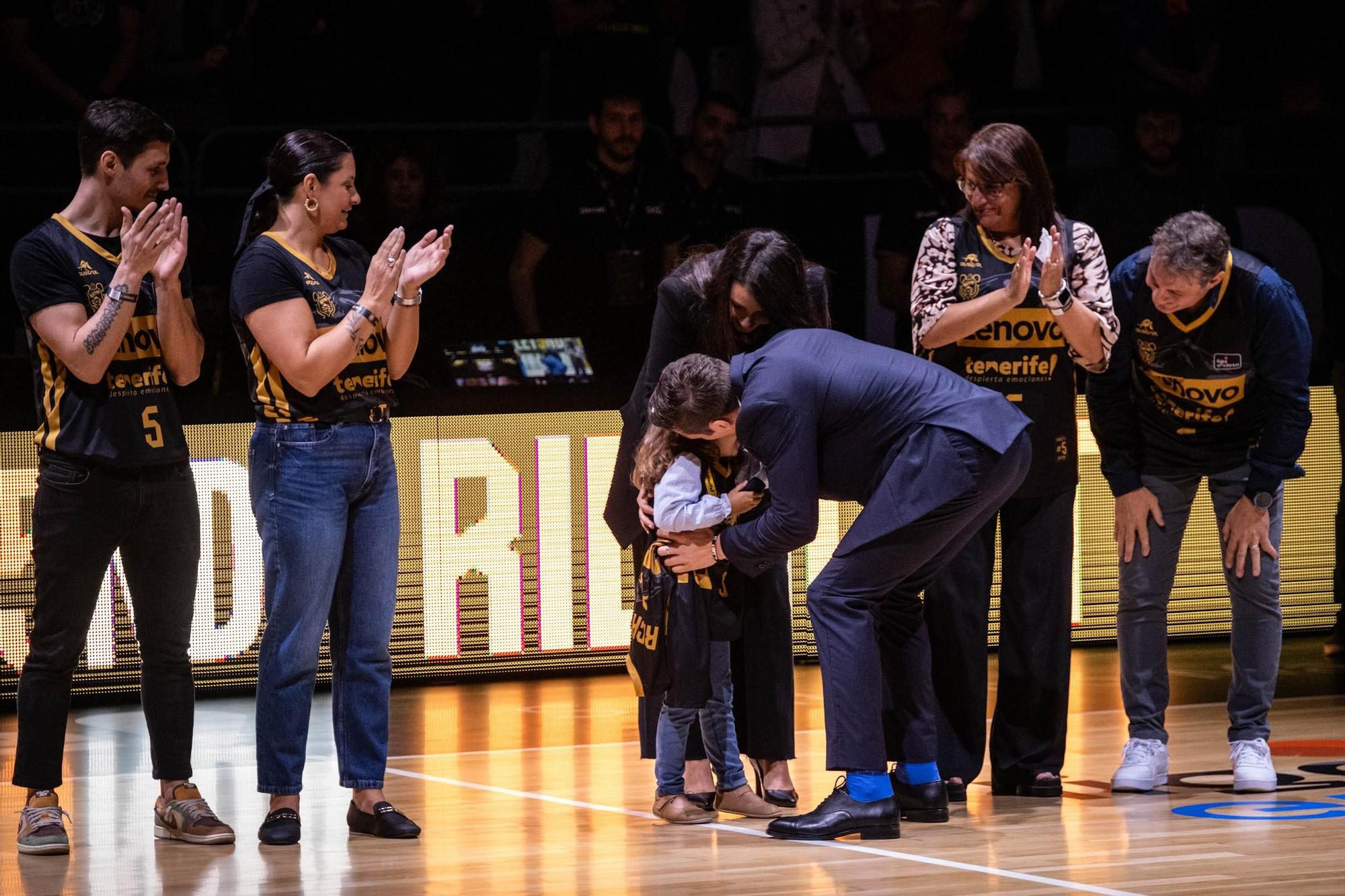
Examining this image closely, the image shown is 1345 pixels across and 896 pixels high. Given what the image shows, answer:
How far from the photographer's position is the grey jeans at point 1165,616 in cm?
559

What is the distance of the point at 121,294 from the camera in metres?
4.74

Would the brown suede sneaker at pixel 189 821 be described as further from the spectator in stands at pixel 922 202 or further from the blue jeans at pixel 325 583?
the spectator in stands at pixel 922 202

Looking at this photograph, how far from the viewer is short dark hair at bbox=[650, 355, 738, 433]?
15.7 ft

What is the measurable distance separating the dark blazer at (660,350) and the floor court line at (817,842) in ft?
2.47

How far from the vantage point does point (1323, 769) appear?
5.74 meters

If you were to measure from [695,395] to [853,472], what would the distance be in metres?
0.44

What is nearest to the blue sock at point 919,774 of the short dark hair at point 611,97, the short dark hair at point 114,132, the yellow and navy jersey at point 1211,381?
the yellow and navy jersey at point 1211,381

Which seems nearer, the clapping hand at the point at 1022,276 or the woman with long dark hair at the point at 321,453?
the woman with long dark hair at the point at 321,453

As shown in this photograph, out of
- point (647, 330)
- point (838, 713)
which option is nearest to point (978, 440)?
point (838, 713)

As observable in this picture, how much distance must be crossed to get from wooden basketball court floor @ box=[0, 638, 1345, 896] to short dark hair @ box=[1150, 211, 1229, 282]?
1.45m

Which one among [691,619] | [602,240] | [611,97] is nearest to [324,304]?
[691,619]

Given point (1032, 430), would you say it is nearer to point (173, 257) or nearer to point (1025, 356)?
point (1025, 356)

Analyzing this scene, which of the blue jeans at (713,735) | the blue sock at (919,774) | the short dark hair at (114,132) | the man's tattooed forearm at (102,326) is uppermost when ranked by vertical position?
the short dark hair at (114,132)

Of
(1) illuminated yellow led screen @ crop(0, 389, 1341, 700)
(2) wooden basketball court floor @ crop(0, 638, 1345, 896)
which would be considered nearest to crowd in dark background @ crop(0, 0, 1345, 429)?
(1) illuminated yellow led screen @ crop(0, 389, 1341, 700)
